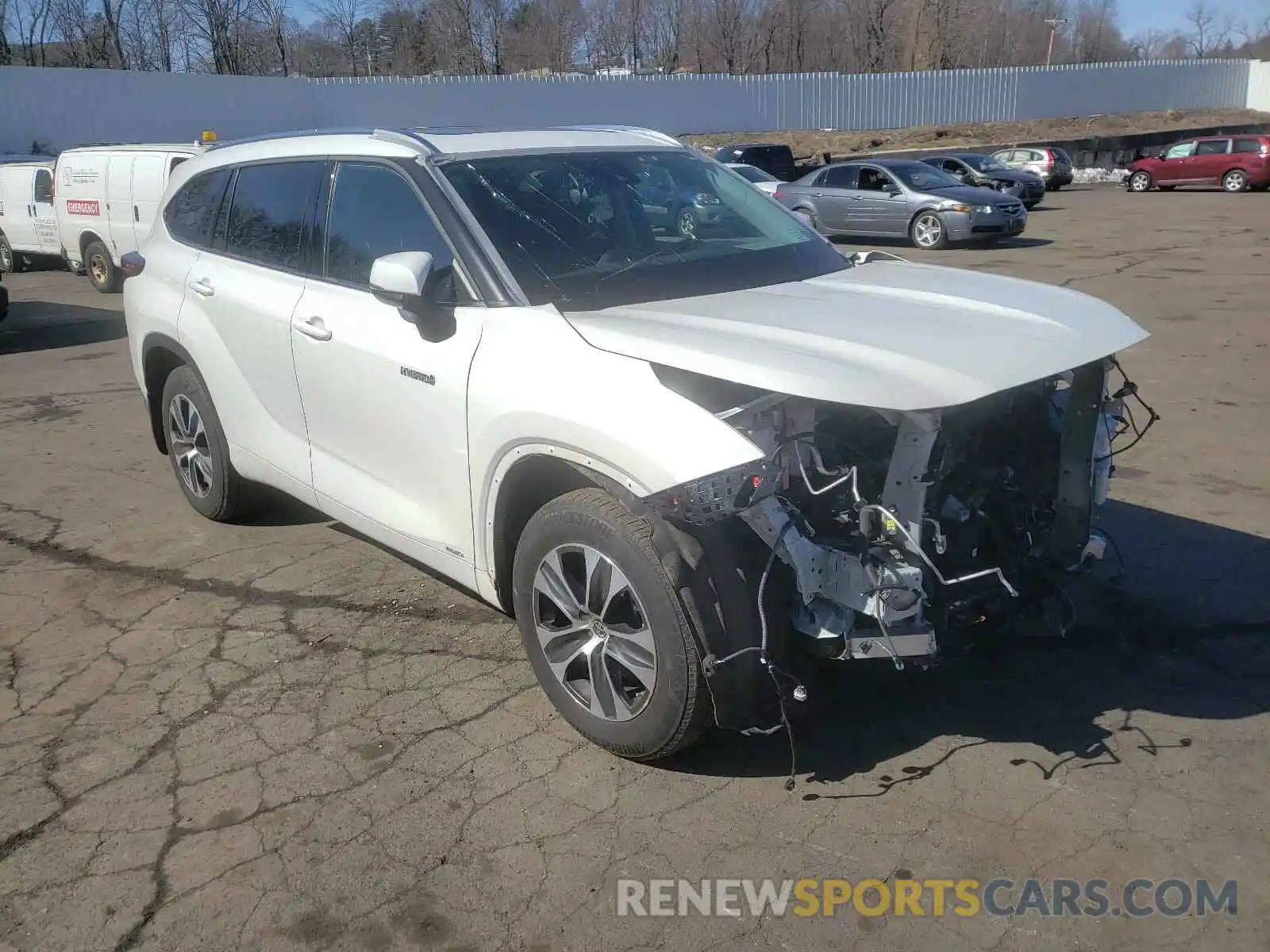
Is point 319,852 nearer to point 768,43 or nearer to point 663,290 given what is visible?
point 663,290

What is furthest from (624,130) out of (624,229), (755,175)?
(755,175)

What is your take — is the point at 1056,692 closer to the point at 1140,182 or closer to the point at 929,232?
the point at 929,232

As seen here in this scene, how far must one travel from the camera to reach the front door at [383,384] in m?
3.82

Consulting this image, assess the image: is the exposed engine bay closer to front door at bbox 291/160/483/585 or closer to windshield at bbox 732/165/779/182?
front door at bbox 291/160/483/585

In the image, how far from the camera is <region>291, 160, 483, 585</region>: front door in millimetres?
3824

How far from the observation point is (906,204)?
1936cm

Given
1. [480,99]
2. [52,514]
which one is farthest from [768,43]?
[52,514]

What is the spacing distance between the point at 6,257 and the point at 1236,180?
29.4 m

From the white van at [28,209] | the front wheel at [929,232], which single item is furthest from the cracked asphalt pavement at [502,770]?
the front wheel at [929,232]

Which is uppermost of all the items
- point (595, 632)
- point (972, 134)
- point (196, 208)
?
point (972, 134)

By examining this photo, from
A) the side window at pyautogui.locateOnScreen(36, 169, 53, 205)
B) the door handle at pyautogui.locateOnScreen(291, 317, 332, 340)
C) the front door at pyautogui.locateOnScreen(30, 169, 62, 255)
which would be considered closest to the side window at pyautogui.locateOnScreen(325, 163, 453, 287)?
the door handle at pyautogui.locateOnScreen(291, 317, 332, 340)

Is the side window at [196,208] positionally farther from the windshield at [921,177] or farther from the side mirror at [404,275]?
the windshield at [921,177]

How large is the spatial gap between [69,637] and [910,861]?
3617mm

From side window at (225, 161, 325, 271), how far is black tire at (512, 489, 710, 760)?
1968 mm
